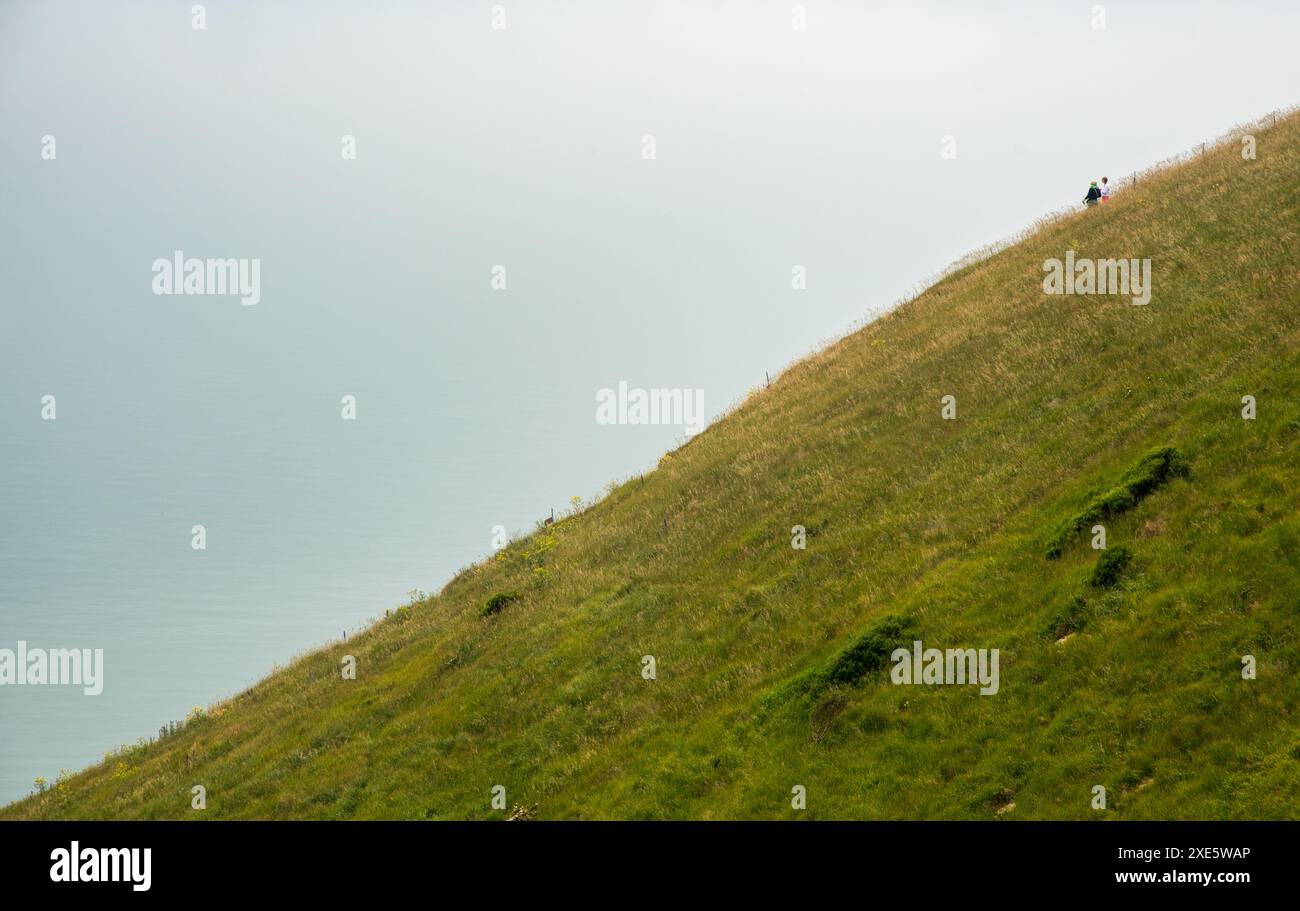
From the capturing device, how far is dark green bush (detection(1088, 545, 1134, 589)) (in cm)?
2370

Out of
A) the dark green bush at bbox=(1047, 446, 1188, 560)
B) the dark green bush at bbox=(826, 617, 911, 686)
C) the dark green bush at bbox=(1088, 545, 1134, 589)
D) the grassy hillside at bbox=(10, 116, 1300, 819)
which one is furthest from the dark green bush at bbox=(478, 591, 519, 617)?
the dark green bush at bbox=(1088, 545, 1134, 589)

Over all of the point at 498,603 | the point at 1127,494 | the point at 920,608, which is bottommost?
the point at 920,608

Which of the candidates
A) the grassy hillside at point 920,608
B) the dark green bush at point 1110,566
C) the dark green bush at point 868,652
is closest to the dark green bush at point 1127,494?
the grassy hillside at point 920,608

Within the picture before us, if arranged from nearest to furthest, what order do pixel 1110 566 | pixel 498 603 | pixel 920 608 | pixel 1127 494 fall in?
pixel 1110 566 < pixel 1127 494 < pixel 920 608 < pixel 498 603

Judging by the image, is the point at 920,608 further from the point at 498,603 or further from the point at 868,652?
the point at 498,603

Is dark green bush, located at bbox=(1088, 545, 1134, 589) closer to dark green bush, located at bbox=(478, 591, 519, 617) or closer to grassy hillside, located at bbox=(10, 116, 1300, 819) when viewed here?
grassy hillside, located at bbox=(10, 116, 1300, 819)

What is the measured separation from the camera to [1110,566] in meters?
23.9

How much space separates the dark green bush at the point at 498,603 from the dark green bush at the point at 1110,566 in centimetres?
2202

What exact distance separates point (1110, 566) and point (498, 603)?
2280cm

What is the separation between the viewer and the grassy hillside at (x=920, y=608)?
67.6 feet

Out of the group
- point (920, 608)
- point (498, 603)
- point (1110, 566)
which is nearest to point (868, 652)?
point (920, 608)

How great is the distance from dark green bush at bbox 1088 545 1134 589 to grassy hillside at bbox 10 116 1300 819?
8 centimetres
